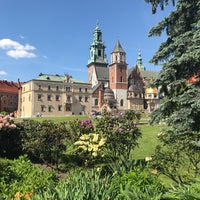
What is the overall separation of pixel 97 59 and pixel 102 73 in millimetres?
8566

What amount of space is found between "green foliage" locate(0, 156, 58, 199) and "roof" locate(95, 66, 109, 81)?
88338mm

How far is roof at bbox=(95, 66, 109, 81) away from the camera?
9656 centimetres

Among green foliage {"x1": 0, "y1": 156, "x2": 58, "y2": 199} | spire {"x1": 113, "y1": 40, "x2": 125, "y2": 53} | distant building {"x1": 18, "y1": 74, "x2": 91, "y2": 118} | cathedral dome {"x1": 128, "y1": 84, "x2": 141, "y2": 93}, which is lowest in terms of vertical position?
green foliage {"x1": 0, "y1": 156, "x2": 58, "y2": 199}

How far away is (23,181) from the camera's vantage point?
281 inches

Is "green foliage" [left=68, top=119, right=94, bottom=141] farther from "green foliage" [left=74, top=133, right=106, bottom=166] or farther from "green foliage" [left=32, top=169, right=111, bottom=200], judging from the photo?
"green foliage" [left=32, top=169, right=111, bottom=200]

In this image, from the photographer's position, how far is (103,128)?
38.8 feet

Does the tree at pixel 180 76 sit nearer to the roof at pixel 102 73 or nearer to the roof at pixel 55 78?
the roof at pixel 55 78

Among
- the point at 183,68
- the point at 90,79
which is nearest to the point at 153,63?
the point at 183,68

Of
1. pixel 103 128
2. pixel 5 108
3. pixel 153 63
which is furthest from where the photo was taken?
pixel 5 108

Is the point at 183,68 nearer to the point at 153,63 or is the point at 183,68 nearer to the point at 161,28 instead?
the point at 153,63

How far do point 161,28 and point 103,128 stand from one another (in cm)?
457

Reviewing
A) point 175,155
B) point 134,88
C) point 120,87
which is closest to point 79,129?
point 175,155

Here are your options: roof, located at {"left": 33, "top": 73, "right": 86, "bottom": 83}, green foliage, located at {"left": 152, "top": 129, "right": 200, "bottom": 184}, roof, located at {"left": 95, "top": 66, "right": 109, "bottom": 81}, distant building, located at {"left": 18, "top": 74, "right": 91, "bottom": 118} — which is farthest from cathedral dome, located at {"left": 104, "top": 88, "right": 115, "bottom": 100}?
green foliage, located at {"left": 152, "top": 129, "right": 200, "bottom": 184}

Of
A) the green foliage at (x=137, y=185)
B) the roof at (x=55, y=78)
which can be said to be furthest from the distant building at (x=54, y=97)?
the green foliage at (x=137, y=185)
